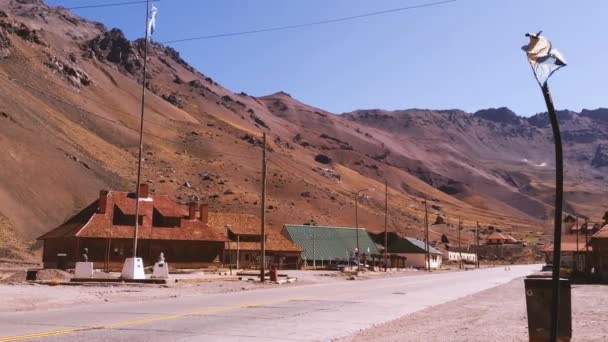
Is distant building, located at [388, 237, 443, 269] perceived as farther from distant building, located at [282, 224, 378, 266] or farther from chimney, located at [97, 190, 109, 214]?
chimney, located at [97, 190, 109, 214]

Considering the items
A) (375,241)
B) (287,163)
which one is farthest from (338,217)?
(287,163)

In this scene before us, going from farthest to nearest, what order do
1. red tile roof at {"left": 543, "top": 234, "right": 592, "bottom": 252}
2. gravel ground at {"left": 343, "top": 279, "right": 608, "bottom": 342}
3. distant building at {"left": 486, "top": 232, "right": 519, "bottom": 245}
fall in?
1. distant building at {"left": 486, "top": 232, "right": 519, "bottom": 245}
2. red tile roof at {"left": 543, "top": 234, "right": 592, "bottom": 252}
3. gravel ground at {"left": 343, "top": 279, "right": 608, "bottom": 342}

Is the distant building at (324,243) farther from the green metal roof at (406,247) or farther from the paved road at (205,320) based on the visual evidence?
the paved road at (205,320)

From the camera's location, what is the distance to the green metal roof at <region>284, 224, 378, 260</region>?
85.1m

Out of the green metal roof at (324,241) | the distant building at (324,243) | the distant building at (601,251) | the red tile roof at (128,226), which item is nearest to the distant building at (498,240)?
the green metal roof at (324,241)

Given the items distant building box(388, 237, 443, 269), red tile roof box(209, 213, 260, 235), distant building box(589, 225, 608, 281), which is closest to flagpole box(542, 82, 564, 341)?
distant building box(589, 225, 608, 281)

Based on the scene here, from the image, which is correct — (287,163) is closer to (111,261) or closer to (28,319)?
(111,261)

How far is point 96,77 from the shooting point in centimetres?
18375

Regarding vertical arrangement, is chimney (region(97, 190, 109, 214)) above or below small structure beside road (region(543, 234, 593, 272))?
above

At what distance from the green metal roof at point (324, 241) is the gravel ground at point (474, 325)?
6001cm

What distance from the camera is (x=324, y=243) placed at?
3472 inches

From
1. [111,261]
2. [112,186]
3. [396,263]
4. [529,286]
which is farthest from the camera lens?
[396,263]

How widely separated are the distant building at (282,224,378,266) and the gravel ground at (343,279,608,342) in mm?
60912

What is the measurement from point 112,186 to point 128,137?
3988 cm
